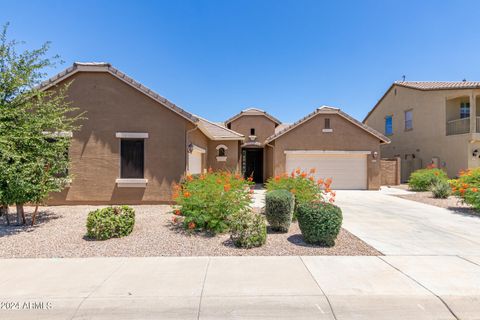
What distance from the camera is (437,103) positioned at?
17438 millimetres

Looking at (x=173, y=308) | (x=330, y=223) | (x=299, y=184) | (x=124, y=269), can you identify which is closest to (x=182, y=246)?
(x=124, y=269)

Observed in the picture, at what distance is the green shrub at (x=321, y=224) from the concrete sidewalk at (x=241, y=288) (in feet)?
2.19

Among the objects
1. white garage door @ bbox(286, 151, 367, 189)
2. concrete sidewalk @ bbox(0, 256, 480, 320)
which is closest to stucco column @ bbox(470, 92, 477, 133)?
white garage door @ bbox(286, 151, 367, 189)

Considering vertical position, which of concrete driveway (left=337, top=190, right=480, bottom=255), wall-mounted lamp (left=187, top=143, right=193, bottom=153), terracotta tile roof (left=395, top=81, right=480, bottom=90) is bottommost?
concrete driveway (left=337, top=190, right=480, bottom=255)

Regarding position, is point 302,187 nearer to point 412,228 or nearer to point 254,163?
point 412,228

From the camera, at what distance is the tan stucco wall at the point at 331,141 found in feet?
51.2

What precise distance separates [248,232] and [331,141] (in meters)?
12.2

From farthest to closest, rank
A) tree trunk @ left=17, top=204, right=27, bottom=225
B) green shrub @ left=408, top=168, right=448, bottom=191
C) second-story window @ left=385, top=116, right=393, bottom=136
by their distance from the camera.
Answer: second-story window @ left=385, top=116, right=393, bottom=136, green shrub @ left=408, top=168, right=448, bottom=191, tree trunk @ left=17, top=204, right=27, bottom=225

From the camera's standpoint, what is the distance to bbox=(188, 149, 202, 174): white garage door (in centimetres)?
1119

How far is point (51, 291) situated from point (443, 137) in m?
22.5

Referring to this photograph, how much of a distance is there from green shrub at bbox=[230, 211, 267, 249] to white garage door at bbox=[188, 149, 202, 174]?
5940mm

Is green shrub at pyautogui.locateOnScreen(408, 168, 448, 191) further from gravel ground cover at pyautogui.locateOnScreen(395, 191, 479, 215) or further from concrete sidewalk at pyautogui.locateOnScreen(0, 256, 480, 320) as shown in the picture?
concrete sidewalk at pyautogui.locateOnScreen(0, 256, 480, 320)

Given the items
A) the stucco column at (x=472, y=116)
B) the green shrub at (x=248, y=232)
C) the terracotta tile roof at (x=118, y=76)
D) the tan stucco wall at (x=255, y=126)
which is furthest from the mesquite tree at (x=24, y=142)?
the stucco column at (x=472, y=116)

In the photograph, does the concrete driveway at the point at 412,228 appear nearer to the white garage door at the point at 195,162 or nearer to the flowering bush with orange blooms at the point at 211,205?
the flowering bush with orange blooms at the point at 211,205
